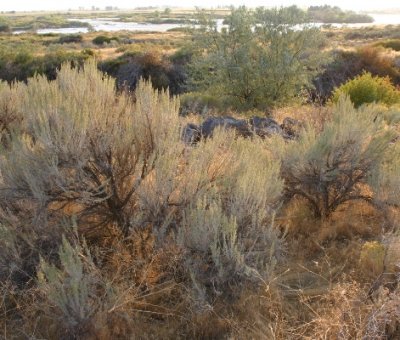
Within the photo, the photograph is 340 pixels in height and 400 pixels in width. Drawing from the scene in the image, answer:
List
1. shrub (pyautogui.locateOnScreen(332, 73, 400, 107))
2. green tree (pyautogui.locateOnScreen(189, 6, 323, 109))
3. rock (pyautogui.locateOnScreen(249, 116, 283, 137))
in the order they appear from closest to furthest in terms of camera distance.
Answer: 1. rock (pyautogui.locateOnScreen(249, 116, 283, 137))
2. shrub (pyautogui.locateOnScreen(332, 73, 400, 107))
3. green tree (pyautogui.locateOnScreen(189, 6, 323, 109))

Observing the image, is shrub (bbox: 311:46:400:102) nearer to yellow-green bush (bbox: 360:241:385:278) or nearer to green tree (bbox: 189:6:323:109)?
green tree (bbox: 189:6:323:109)

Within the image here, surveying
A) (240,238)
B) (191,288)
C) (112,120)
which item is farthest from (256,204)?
(112,120)

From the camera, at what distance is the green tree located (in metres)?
15.7

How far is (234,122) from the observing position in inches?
365

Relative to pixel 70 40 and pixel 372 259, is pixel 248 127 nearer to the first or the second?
pixel 372 259

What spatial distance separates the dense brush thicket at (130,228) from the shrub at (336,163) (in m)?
0.86

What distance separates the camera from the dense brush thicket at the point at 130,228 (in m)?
3.96

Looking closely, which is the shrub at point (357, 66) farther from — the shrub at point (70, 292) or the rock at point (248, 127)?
the shrub at point (70, 292)

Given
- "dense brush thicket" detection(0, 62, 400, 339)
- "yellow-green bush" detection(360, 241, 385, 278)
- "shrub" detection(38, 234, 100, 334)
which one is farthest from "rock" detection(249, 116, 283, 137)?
"shrub" detection(38, 234, 100, 334)

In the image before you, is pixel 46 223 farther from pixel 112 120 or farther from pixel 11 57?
pixel 11 57

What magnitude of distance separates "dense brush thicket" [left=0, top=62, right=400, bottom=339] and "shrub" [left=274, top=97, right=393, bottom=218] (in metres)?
0.86

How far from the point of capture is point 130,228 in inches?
183

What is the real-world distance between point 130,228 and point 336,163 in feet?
9.17

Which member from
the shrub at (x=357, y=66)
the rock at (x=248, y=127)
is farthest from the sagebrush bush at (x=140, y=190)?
the shrub at (x=357, y=66)
